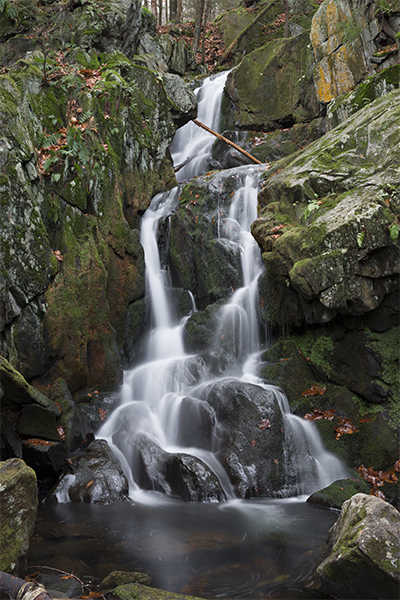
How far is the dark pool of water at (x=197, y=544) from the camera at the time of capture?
4.05 m

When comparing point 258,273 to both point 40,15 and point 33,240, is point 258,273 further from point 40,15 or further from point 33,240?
point 40,15

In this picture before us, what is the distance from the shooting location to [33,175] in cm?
770

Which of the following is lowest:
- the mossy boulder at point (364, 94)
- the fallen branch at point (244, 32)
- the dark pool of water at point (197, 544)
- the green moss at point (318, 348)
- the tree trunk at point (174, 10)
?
the dark pool of water at point (197, 544)

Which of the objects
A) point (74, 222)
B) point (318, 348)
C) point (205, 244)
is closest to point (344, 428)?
point (318, 348)

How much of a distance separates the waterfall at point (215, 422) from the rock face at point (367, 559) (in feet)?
9.42

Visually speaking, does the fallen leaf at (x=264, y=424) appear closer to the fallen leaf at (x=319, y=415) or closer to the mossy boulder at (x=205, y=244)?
the fallen leaf at (x=319, y=415)

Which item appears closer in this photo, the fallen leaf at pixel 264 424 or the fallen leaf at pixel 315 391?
the fallen leaf at pixel 264 424

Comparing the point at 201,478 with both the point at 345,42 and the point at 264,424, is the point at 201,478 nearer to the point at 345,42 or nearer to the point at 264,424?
the point at 264,424

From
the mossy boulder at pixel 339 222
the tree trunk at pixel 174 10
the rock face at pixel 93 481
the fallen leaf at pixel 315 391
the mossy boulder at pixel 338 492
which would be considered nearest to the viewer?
the mossy boulder at pixel 338 492

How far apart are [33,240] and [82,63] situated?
5.94 metres

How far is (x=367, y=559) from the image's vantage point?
3525 millimetres

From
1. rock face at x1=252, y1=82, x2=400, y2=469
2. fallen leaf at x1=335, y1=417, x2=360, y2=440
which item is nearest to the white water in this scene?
rock face at x1=252, y1=82, x2=400, y2=469

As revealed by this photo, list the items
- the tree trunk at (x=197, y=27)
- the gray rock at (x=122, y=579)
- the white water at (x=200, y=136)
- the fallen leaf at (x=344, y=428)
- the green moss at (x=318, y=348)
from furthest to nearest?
the tree trunk at (x=197, y=27) → the white water at (x=200, y=136) → the green moss at (x=318, y=348) → the fallen leaf at (x=344, y=428) → the gray rock at (x=122, y=579)

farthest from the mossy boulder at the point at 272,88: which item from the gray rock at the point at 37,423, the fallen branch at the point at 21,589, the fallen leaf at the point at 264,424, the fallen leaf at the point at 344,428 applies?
the fallen branch at the point at 21,589
